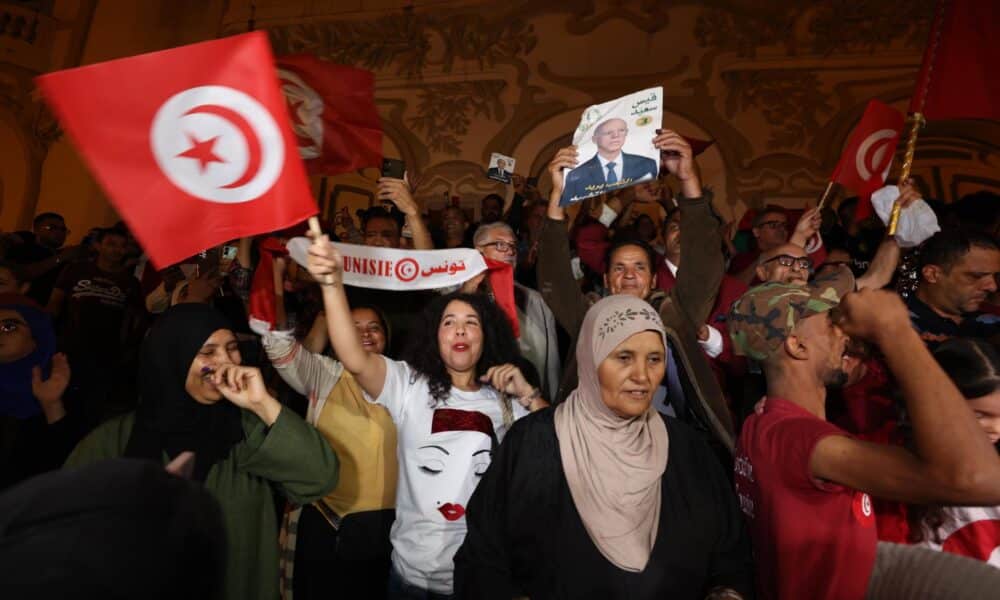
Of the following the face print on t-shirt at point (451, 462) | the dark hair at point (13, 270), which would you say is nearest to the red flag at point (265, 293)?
the face print on t-shirt at point (451, 462)

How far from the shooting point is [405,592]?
225 centimetres

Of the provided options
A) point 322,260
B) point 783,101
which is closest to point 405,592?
point 322,260

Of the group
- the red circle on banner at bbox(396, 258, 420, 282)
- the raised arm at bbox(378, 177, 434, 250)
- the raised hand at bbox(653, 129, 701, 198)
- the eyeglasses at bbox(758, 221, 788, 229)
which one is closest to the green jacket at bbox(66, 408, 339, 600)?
the red circle on banner at bbox(396, 258, 420, 282)

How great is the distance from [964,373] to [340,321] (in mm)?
1738

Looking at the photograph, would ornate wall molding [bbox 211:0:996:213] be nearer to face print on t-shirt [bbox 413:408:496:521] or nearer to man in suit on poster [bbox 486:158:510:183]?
man in suit on poster [bbox 486:158:510:183]

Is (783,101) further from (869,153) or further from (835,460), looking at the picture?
(835,460)

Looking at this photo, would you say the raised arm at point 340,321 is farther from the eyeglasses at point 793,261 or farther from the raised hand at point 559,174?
the eyeglasses at point 793,261

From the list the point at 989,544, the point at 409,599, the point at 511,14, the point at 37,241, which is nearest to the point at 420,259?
the point at 409,599

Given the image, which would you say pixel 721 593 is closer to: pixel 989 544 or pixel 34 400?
pixel 989 544

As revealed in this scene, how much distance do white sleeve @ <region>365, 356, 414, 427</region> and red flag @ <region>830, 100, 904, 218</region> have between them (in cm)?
256

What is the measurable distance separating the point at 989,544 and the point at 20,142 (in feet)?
42.0

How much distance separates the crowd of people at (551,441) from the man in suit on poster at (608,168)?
0.09m

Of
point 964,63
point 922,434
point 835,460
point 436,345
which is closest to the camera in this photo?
point 922,434

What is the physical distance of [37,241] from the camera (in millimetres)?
6637
